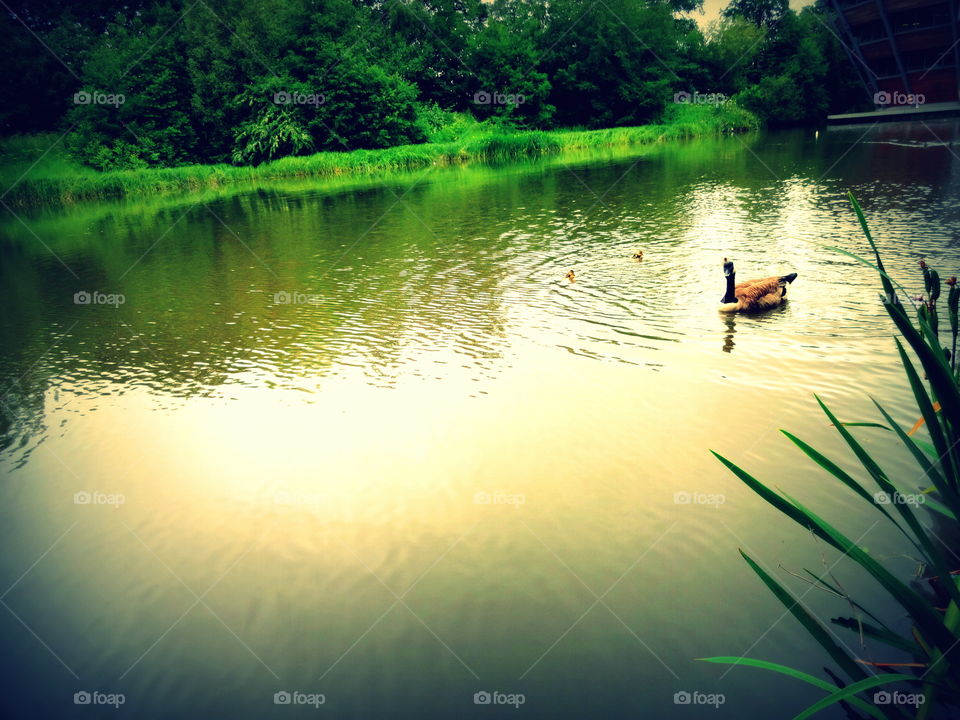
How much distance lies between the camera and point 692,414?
6848 mm

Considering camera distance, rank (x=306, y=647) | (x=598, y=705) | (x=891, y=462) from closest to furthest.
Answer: (x=598, y=705) < (x=306, y=647) < (x=891, y=462)

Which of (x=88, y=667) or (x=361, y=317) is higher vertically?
(x=361, y=317)

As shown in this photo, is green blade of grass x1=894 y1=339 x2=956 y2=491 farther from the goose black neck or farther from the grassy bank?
the grassy bank

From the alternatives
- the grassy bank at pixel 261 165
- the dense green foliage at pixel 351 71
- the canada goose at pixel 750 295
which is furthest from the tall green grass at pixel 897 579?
the dense green foliage at pixel 351 71

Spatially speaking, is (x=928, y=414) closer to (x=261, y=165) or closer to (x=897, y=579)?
(x=897, y=579)

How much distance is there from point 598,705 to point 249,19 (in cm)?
5281

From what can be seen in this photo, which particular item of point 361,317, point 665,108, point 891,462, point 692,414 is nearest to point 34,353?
point 361,317

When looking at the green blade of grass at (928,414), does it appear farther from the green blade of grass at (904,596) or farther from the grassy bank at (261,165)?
the grassy bank at (261,165)

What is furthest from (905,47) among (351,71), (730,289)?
(730,289)

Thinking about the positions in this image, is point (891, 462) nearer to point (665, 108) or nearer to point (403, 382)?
point (403, 382)

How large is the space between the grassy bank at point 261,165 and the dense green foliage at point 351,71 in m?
2.83

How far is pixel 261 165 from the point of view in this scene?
4212cm

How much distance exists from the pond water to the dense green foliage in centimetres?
3064

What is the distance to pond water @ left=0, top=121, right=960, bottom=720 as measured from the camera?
413 cm
